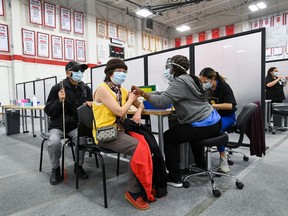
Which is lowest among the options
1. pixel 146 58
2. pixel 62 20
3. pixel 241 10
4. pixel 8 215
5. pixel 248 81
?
pixel 8 215

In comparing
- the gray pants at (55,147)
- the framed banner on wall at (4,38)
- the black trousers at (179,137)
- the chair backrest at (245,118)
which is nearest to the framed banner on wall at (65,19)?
the framed banner on wall at (4,38)

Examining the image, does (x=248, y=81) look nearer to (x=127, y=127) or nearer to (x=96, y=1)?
(x=127, y=127)

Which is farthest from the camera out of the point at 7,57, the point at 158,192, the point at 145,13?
the point at 145,13

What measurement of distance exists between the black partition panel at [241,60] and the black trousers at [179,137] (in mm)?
1190

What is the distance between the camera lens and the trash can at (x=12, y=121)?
4582 mm

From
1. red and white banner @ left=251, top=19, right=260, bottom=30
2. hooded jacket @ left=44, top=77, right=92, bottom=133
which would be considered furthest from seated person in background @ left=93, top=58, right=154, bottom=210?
red and white banner @ left=251, top=19, right=260, bottom=30

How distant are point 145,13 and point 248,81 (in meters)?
6.17

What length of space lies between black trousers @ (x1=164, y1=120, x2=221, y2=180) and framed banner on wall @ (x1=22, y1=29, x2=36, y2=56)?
23.4 feet

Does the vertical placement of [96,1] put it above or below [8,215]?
above

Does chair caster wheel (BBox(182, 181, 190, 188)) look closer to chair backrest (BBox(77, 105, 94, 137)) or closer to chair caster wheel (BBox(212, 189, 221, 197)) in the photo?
chair caster wheel (BBox(212, 189, 221, 197))

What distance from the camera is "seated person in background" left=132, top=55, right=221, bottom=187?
5.39 feet

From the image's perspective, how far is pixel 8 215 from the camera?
1.48 m

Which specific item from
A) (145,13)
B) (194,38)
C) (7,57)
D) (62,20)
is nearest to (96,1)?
(62,20)

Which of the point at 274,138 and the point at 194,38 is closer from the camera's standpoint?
the point at 274,138
